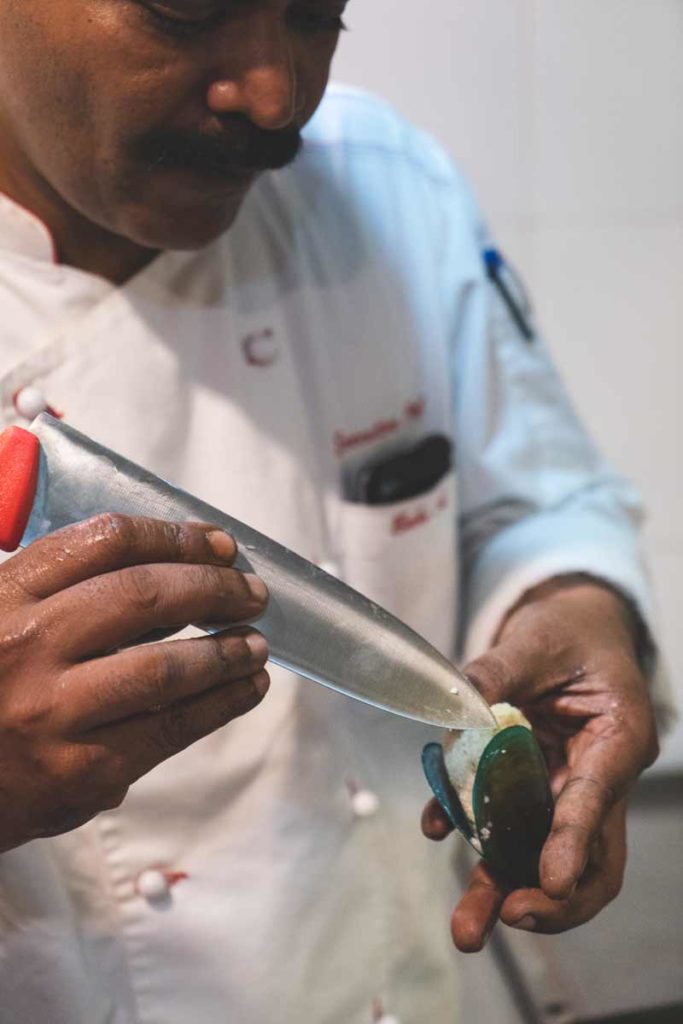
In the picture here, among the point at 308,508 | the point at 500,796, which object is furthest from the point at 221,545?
the point at 308,508

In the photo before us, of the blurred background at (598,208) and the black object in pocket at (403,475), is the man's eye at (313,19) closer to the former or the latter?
the black object in pocket at (403,475)

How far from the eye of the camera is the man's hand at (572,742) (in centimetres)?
57

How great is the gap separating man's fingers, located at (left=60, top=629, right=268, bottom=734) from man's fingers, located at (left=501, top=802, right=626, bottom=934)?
21cm

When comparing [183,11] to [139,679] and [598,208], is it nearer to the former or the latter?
[139,679]

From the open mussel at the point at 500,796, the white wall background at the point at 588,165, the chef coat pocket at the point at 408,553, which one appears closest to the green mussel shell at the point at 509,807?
the open mussel at the point at 500,796

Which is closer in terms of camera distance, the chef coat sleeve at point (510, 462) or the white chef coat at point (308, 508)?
the white chef coat at point (308, 508)

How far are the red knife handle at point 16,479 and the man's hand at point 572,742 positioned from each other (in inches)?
10.9

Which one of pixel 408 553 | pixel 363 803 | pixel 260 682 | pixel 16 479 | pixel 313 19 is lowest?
pixel 363 803

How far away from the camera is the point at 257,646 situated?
50 cm

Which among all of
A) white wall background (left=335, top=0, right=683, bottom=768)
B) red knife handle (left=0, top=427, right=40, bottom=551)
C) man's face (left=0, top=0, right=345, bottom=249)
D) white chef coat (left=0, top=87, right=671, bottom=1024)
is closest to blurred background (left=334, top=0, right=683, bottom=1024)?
white wall background (left=335, top=0, right=683, bottom=768)

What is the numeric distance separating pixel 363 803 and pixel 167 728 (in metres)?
0.34

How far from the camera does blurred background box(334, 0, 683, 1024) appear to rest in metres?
1.11

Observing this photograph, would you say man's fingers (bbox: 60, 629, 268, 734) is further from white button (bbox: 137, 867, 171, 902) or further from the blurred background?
the blurred background

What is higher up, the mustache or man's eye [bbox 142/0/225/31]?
man's eye [bbox 142/0/225/31]
